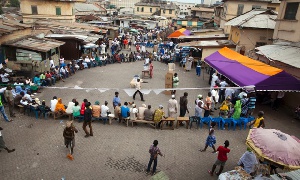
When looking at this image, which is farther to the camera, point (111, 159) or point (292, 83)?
point (292, 83)

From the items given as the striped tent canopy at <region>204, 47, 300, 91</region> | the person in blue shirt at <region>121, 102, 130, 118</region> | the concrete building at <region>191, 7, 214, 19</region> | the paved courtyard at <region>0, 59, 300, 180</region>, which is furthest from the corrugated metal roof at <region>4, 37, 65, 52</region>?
the concrete building at <region>191, 7, 214, 19</region>

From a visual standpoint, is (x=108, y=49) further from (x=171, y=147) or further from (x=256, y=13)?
(x=171, y=147)

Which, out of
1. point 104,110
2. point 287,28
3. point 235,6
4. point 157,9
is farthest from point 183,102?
point 157,9

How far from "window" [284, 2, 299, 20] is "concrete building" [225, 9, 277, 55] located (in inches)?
149

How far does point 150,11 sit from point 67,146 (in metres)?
68.2

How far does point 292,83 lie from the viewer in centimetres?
1184

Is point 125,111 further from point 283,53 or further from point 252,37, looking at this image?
point 252,37

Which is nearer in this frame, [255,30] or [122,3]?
[255,30]

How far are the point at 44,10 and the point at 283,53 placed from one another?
2846 cm

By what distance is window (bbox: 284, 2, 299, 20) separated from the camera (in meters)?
15.0

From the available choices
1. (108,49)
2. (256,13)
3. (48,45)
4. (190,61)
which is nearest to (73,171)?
(48,45)

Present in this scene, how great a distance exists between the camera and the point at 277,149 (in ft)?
20.4

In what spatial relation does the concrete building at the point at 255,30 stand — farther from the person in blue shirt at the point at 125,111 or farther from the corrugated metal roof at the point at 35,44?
the corrugated metal roof at the point at 35,44

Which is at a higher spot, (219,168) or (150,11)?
(150,11)
